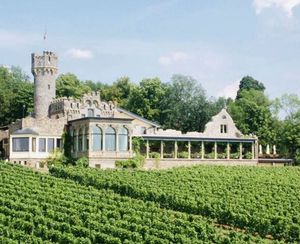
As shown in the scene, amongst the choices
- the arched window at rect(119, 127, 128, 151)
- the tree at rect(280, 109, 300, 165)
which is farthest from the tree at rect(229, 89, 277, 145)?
the arched window at rect(119, 127, 128, 151)

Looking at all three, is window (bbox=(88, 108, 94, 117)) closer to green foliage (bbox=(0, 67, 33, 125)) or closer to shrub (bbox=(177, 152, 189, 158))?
shrub (bbox=(177, 152, 189, 158))

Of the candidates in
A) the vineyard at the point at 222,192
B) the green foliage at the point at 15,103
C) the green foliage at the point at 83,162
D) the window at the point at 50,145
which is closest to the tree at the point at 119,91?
the green foliage at the point at 15,103

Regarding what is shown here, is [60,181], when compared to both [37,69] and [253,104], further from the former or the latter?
[253,104]

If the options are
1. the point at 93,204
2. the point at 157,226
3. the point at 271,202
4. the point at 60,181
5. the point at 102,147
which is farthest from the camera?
the point at 102,147

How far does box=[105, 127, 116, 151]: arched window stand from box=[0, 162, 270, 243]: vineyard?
11.9 metres

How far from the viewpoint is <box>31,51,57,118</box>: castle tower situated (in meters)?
65.4

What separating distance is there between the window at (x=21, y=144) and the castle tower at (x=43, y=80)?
5462 mm

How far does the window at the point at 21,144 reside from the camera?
6003cm

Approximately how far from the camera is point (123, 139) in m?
59.6

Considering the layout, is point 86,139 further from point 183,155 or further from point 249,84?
point 249,84

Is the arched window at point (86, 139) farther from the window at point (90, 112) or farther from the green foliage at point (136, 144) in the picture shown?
the window at point (90, 112)

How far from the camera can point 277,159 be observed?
69.6 metres

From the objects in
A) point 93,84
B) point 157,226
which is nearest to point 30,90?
point 93,84

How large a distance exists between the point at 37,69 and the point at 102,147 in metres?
11.6
